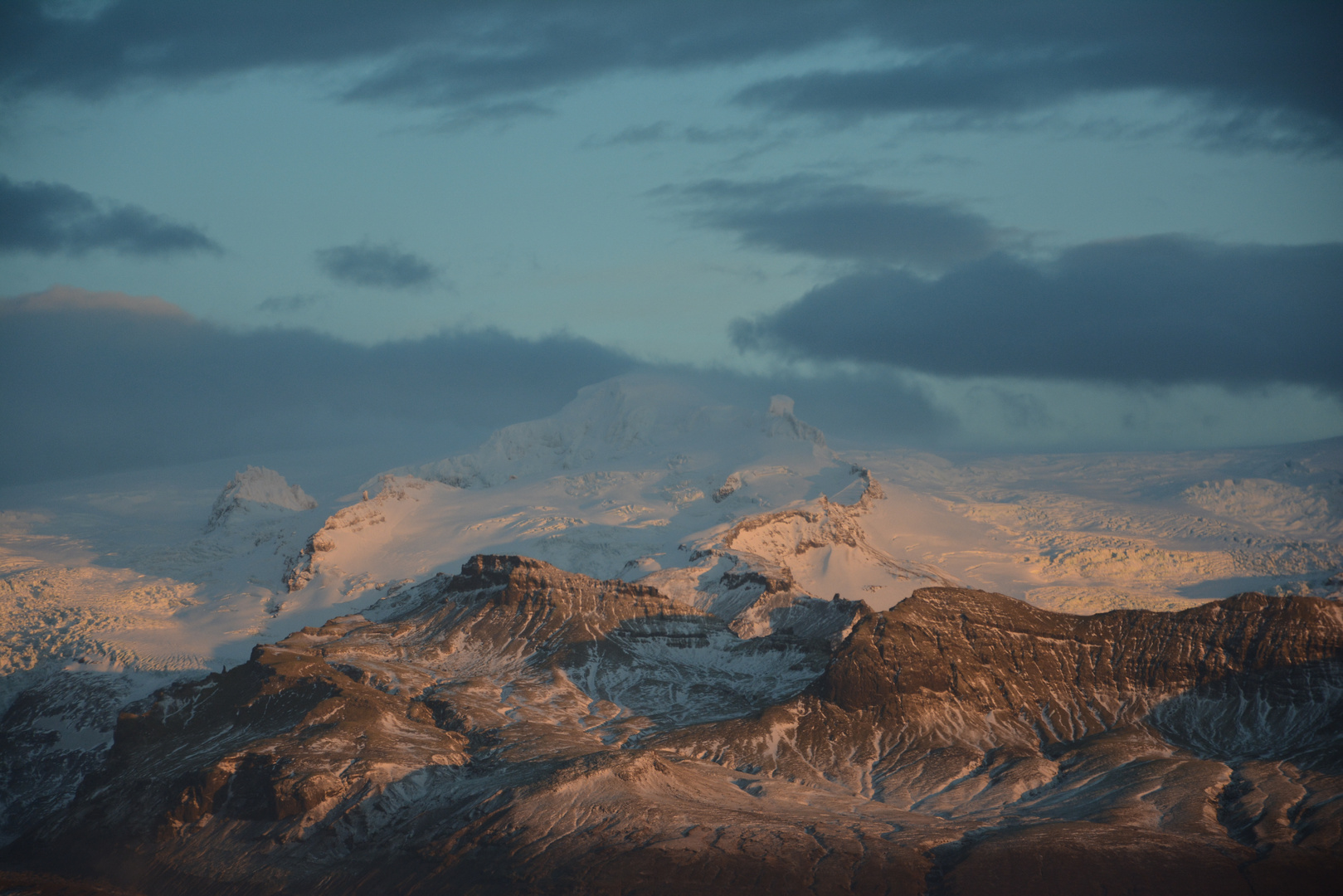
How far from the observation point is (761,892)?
19825 cm

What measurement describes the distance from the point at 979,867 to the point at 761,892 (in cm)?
3008

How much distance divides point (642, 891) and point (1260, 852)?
8459cm

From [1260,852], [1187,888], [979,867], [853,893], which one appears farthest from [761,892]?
[1260,852]

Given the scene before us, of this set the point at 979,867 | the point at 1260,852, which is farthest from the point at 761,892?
the point at 1260,852

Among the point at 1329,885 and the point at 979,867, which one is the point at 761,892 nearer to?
the point at 979,867

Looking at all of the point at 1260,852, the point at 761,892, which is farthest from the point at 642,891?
the point at 1260,852

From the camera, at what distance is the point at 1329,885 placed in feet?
623

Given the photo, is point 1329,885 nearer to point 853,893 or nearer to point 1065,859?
point 1065,859

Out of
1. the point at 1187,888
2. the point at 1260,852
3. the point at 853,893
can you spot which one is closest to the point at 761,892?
the point at 853,893

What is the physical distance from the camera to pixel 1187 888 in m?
192

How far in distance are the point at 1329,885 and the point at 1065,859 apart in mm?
33176

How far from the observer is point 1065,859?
199500mm

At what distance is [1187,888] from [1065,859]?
16068mm

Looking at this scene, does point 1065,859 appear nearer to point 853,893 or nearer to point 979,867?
point 979,867
